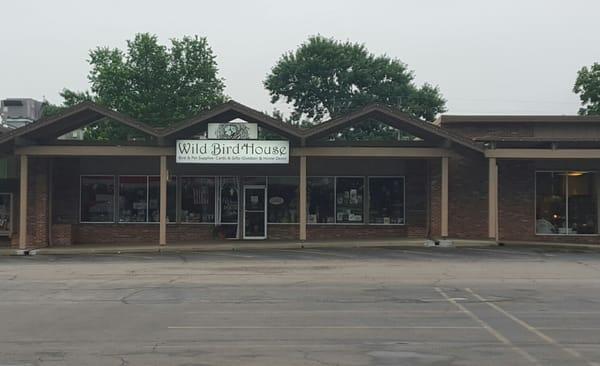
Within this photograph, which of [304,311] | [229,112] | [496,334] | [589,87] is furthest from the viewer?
[589,87]

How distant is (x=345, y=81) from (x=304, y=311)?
4466 centimetres

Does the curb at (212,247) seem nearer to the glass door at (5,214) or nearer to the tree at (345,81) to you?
the glass door at (5,214)

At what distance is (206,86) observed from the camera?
53.5 metres

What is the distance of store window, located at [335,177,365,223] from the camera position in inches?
1067

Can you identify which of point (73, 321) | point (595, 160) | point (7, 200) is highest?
point (595, 160)

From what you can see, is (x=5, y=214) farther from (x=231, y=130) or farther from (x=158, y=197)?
(x=231, y=130)

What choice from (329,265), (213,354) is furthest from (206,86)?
(213,354)

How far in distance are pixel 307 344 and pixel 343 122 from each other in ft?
50.7

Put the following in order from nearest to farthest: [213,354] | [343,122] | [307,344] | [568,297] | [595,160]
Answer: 1. [213,354]
2. [307,344]
3. [568,297]
4. [343,122]
5. [595,160]

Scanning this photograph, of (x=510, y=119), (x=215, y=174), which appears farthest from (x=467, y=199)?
(x=215, y=174)

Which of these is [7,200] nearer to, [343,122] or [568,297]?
[343,122]

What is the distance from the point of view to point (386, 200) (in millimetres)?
27125

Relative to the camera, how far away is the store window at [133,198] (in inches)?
1062

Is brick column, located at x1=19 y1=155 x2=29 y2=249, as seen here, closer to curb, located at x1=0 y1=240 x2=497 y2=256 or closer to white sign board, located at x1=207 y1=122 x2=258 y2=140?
curb, located at x1=0 y1=240 x2=497 y2=256
